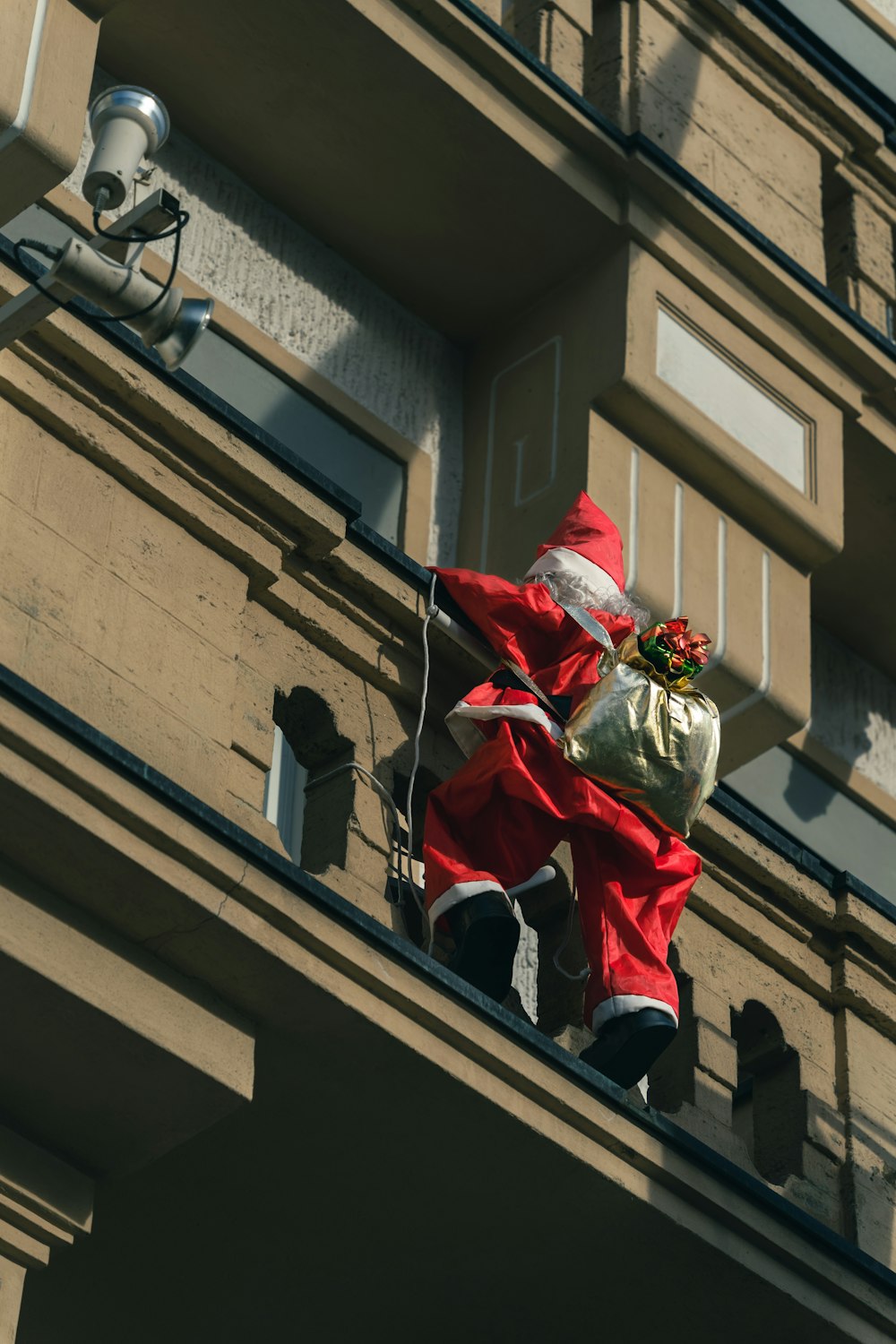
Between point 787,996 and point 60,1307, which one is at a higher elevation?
point 787,996

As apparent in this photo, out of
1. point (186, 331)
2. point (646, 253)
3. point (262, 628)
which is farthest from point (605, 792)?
point (646, 253)

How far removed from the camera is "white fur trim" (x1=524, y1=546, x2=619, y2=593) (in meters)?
9.67

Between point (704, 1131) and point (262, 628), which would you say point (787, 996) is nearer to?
point (704, 1131)

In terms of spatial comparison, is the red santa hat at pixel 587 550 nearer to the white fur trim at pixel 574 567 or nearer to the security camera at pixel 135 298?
the white fur trim at pixel 574 567

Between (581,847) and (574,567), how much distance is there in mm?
1136

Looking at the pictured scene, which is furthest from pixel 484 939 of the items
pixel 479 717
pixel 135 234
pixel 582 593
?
pixel 135 234

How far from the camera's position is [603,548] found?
9930 mm

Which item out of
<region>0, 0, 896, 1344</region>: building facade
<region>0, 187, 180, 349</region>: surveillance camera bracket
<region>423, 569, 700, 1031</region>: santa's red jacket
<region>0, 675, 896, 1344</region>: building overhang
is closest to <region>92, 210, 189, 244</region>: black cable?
<region>0, 187, 180, 349</region>: surveillance camera bracket

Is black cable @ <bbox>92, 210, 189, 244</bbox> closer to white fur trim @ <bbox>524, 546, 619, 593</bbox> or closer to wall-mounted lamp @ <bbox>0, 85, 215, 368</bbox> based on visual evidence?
wall-mounted lamp @ <bbox>0, 85, 215, 368</bbox>

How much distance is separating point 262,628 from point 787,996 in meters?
2.46

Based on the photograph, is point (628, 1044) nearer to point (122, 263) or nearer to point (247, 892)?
point (247, 892)

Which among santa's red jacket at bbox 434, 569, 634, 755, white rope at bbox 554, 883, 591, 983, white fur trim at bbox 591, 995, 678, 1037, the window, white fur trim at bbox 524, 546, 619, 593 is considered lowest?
white fur trim at bbox 591, 995, 678, 1037

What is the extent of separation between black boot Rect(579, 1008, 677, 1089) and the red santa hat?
1.60 m

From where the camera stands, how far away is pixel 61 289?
708 cm
